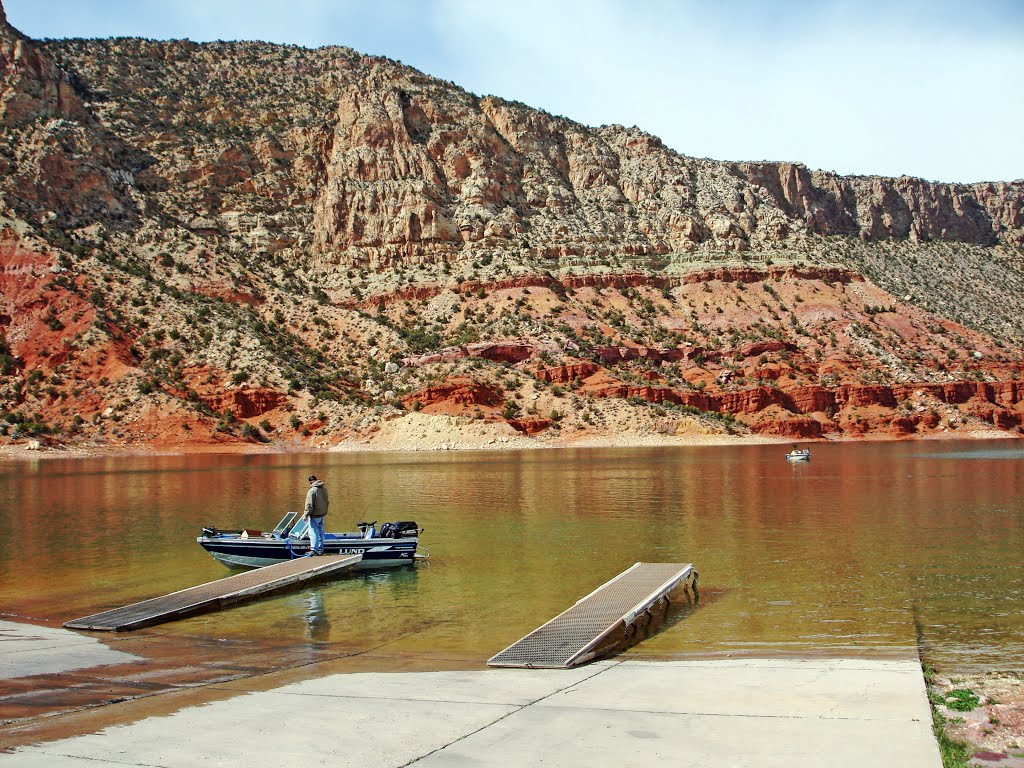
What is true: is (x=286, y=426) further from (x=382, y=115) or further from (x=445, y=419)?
(x=382, y=115)

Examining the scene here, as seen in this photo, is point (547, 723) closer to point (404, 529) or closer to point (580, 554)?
point (404, 529)

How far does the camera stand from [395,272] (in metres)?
117

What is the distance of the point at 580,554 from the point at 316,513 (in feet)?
23.4

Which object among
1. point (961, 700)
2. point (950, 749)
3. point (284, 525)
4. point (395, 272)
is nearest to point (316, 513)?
point (284, 525)

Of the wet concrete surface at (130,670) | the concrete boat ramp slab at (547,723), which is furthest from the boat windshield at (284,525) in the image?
the concrete boat ramp slab at (547,723)

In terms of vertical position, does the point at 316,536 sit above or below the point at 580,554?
above

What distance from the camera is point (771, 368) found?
101688mm

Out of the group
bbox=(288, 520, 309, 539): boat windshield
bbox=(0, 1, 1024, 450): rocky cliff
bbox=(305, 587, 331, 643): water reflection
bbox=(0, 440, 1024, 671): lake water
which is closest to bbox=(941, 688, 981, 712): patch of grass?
bbox=(0, 440, 1024, 671): lake water

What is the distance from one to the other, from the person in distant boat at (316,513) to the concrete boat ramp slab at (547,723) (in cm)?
1122

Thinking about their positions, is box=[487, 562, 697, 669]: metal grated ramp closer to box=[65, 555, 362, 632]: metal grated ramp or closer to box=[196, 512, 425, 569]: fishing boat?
box=[196, 512, 425, 569]: fishing boat

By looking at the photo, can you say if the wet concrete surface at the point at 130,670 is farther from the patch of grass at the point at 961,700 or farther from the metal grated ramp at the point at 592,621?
the patch of grass at the point at 961,700

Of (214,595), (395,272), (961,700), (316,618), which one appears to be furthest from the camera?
(395,272)

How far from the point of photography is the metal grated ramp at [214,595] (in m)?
16.5

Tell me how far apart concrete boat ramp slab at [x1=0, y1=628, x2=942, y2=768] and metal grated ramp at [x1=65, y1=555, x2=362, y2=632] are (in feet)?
18.2
